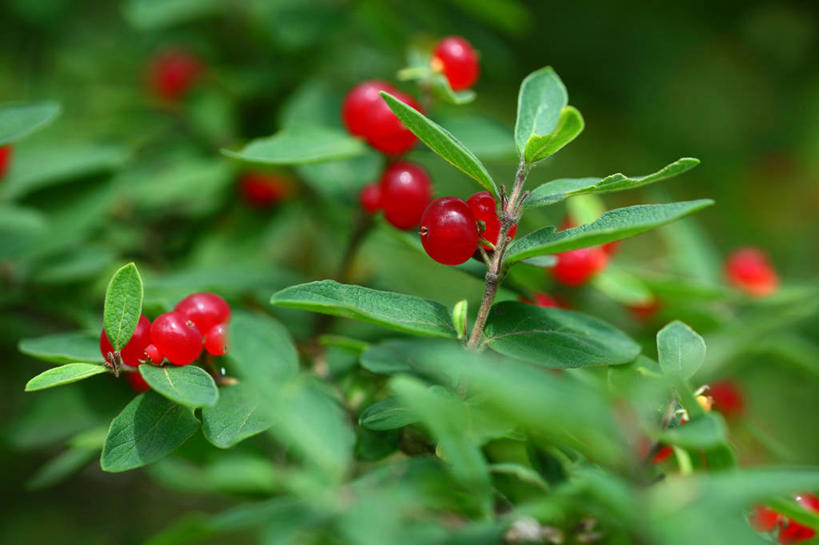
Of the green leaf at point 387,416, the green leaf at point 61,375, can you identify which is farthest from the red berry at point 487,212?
the green leaf at point 61,375

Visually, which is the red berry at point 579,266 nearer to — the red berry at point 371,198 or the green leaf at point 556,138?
the red berry at point 371,198

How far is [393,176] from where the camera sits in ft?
3.41

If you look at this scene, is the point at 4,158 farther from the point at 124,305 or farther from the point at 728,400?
Answer: the point at 728,400

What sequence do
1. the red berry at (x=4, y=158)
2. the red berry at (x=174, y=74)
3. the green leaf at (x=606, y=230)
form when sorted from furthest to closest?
the red berry at (x=174, y=74) → the red berry at (x=4, y=158) → the green leaf at (x=606, y=230)

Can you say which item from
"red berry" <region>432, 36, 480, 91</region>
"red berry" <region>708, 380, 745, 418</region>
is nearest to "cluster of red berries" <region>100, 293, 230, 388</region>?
"red berry" <region>432, 36, 480, 91</region>

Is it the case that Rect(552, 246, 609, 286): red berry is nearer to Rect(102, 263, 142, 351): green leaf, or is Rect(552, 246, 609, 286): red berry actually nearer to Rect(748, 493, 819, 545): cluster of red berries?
Rect(748, 493, 819, 545): cluster of red berries

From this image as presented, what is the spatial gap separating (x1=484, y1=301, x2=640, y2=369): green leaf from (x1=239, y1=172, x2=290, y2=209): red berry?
868mm

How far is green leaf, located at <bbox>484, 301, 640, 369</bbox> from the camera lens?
0.79 m

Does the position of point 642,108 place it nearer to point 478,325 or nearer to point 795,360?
point 795,360

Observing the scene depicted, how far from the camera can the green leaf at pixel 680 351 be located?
2.44ft

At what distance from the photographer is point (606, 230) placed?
625 mm

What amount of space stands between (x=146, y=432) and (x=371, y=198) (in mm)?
501

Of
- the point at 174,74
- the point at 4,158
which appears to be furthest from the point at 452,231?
the point at 174,74

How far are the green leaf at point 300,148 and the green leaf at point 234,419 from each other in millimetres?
310
